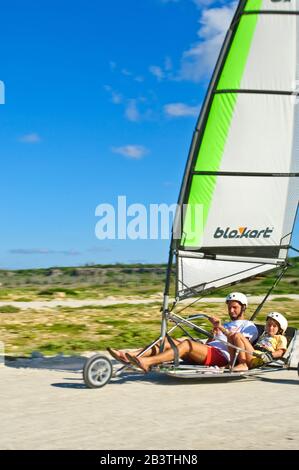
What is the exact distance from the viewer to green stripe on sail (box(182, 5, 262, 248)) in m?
9.32

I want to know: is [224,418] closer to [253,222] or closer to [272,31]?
[253,222]

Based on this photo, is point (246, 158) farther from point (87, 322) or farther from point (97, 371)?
point (87, 322)

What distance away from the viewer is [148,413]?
7043 millimetres

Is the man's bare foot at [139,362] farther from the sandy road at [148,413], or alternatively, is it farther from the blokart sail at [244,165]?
the blokart sail at [244,165]

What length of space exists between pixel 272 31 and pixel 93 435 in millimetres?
6066

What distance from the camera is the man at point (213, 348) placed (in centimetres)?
848

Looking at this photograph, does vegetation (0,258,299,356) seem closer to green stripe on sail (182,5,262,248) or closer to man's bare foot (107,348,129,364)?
green stripe on sail (182,5,262,248)

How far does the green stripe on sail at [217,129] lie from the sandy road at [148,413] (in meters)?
2.04

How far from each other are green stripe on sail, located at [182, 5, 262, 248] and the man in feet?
3.37

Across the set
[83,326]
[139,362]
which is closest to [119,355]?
[139,362]

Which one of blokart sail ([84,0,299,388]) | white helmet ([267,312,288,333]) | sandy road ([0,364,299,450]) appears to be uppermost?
blokart sail ([84,0,299,388])

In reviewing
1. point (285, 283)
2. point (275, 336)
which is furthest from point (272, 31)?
point (285, 283)

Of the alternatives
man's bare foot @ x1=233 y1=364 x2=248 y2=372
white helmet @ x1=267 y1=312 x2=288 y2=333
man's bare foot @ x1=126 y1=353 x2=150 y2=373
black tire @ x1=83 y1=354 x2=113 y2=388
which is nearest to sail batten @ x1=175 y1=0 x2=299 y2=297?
white helmet @ x1=267 y1=312 x2=288 y2=333

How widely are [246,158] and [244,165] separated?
97 mm
